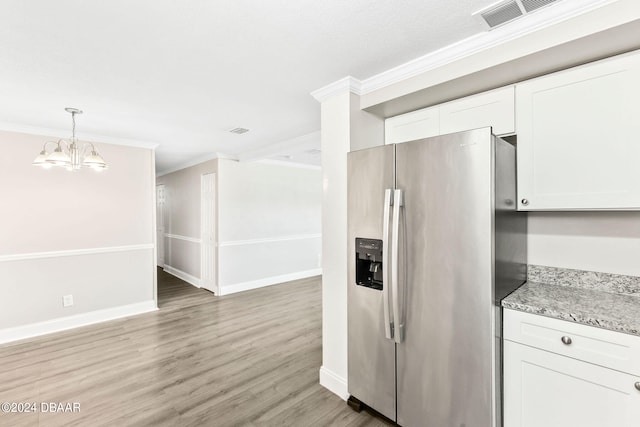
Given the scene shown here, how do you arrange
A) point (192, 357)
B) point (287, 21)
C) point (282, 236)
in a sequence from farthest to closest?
point (282, 236), point (192, 357), point (287, 21)

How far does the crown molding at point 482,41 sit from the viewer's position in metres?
1.44

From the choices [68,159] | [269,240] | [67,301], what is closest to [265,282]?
[269,240]

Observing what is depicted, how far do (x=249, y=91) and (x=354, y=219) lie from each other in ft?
4.64

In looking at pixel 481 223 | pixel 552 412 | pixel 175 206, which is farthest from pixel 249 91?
pixel 175 206

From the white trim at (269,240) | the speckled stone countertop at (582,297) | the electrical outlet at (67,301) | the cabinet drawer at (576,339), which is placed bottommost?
the electrical outlet at (67,301)

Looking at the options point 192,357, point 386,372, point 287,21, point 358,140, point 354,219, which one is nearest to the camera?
point 287,21

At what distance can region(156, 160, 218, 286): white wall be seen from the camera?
5844 millimetres

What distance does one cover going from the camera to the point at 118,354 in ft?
10.0

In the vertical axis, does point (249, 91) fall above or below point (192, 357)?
above

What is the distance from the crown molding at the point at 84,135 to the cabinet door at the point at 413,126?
11.5 ft

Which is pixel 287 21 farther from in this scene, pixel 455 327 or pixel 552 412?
pixel 552 412

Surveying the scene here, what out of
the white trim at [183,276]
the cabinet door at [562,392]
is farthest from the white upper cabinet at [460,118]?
the white trim at [183,276]

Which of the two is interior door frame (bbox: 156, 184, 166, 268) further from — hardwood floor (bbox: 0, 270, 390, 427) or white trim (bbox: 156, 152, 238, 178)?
hardwood floor (bbox: 0, 270, 390, 427)

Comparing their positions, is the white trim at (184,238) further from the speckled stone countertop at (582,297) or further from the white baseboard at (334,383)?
the speckled stone countertop at (582,297)
